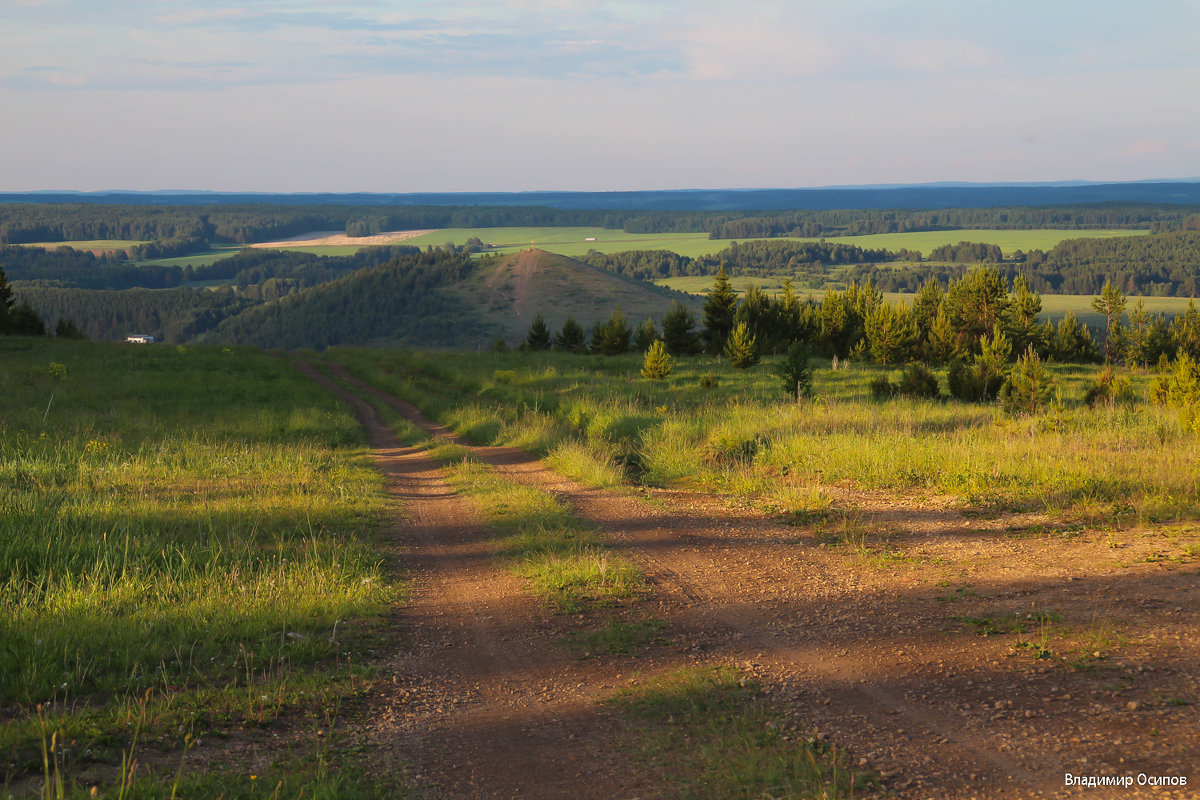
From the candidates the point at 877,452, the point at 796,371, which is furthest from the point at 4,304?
the point at 877,452

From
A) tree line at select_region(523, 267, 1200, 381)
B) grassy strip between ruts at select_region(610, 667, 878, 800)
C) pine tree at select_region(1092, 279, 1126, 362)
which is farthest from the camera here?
pine tree at select_region(1092, 279, 1126, 362)

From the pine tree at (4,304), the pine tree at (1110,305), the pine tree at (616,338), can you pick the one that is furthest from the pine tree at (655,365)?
the pine tree at (1110,305)

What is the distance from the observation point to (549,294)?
→ 140m

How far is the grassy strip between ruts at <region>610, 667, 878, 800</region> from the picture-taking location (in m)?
3.44

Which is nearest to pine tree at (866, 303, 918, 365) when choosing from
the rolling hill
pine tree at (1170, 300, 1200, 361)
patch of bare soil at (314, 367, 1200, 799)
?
pine tree at (1170, 300, 1200, 361)

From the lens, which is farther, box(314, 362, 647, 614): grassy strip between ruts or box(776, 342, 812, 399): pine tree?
box(776, 342, 812, 399): pine tree

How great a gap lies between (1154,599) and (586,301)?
427 feet

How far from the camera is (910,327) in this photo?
48.9 metres

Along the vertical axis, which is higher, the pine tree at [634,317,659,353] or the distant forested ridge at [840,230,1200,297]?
the distant forested ridge at [840,230,1200,297]

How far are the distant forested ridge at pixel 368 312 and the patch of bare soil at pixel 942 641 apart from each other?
131 meters

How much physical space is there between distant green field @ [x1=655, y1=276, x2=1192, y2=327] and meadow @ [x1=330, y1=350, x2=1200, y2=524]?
103m

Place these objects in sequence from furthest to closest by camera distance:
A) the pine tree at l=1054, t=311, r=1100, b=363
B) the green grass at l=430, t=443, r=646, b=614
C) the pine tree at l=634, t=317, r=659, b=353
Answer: the pine tree at l=1054, t=311, r=1100, b=363
the pine tree at l=634, t=317, r=659, b=353
the green grass at l=430, t=443, r=646, b=614

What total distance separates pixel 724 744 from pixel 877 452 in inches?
292

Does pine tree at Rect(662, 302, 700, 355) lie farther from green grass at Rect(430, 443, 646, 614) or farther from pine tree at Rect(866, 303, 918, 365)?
green grass at Rect(430, 443, 646, 614)
